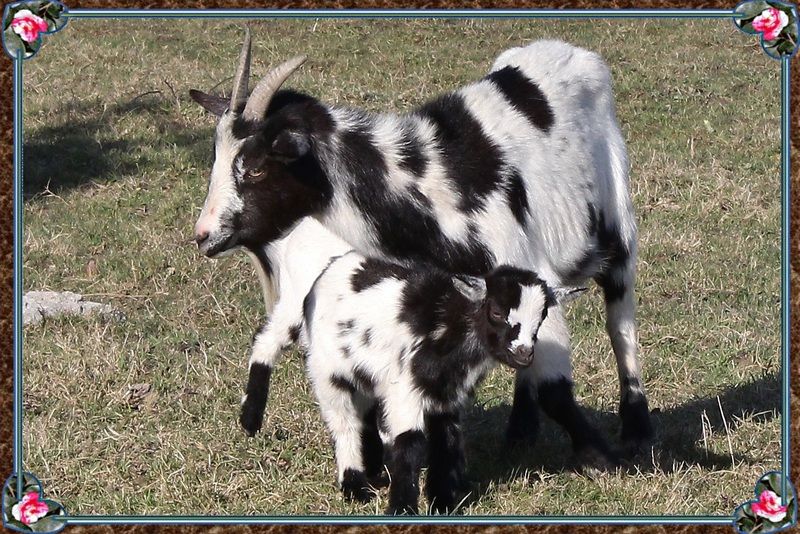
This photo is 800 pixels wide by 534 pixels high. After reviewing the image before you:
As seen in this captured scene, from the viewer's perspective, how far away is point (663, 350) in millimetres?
8656

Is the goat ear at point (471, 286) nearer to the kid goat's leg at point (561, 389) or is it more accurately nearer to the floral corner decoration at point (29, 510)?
the kid goat's leg at point (561, 389)

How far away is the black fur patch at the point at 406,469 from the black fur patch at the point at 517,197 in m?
1.22

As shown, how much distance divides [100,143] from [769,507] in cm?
860

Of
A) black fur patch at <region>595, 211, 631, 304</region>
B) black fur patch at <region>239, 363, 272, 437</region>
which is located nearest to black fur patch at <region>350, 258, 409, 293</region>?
black fur patch at <region>239, 363, 272, 437</region>

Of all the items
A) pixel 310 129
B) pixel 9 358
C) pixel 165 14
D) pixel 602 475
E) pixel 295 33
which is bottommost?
pixel 295 33

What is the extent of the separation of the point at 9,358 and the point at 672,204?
6958 millimetres

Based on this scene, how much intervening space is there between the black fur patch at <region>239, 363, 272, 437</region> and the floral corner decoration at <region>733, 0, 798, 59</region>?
3.08 meters

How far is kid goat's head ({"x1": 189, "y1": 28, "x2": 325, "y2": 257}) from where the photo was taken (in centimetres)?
643

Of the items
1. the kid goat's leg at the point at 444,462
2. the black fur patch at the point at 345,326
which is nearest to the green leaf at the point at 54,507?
the black fur patch at the point at 345,326

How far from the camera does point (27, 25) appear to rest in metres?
6.39

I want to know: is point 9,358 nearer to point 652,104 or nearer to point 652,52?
point 652,104

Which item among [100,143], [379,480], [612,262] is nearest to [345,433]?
[379,480]

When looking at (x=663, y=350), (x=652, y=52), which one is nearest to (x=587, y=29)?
(x=652, y=52)

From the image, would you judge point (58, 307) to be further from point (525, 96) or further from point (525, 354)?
point (525, 354)
